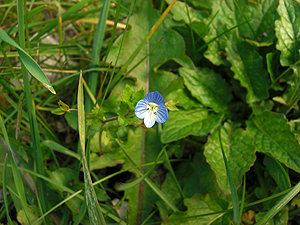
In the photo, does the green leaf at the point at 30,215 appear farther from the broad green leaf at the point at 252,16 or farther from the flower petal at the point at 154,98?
the broad green leaf at the point at 252,16

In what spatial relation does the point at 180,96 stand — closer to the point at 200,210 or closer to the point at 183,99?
the point at 183,99

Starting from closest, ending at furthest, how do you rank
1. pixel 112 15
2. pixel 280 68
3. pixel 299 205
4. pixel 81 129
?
pixel 81 129
pixel 299 205
pixel 280 68
pixel 112 15

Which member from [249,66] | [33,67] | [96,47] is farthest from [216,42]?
Result: [33,67]

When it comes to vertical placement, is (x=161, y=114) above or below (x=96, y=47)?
below

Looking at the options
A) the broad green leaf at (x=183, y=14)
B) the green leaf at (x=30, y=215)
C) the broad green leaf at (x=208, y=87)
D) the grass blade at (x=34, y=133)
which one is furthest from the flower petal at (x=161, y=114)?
the green leaf at (x=30, y=215)

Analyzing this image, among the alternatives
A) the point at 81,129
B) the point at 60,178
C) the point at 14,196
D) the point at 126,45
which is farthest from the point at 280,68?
the point at 14,196

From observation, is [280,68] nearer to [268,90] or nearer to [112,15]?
[268,90]

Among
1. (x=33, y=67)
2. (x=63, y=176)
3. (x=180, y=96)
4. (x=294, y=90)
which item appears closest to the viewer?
(x=33, y=67)
